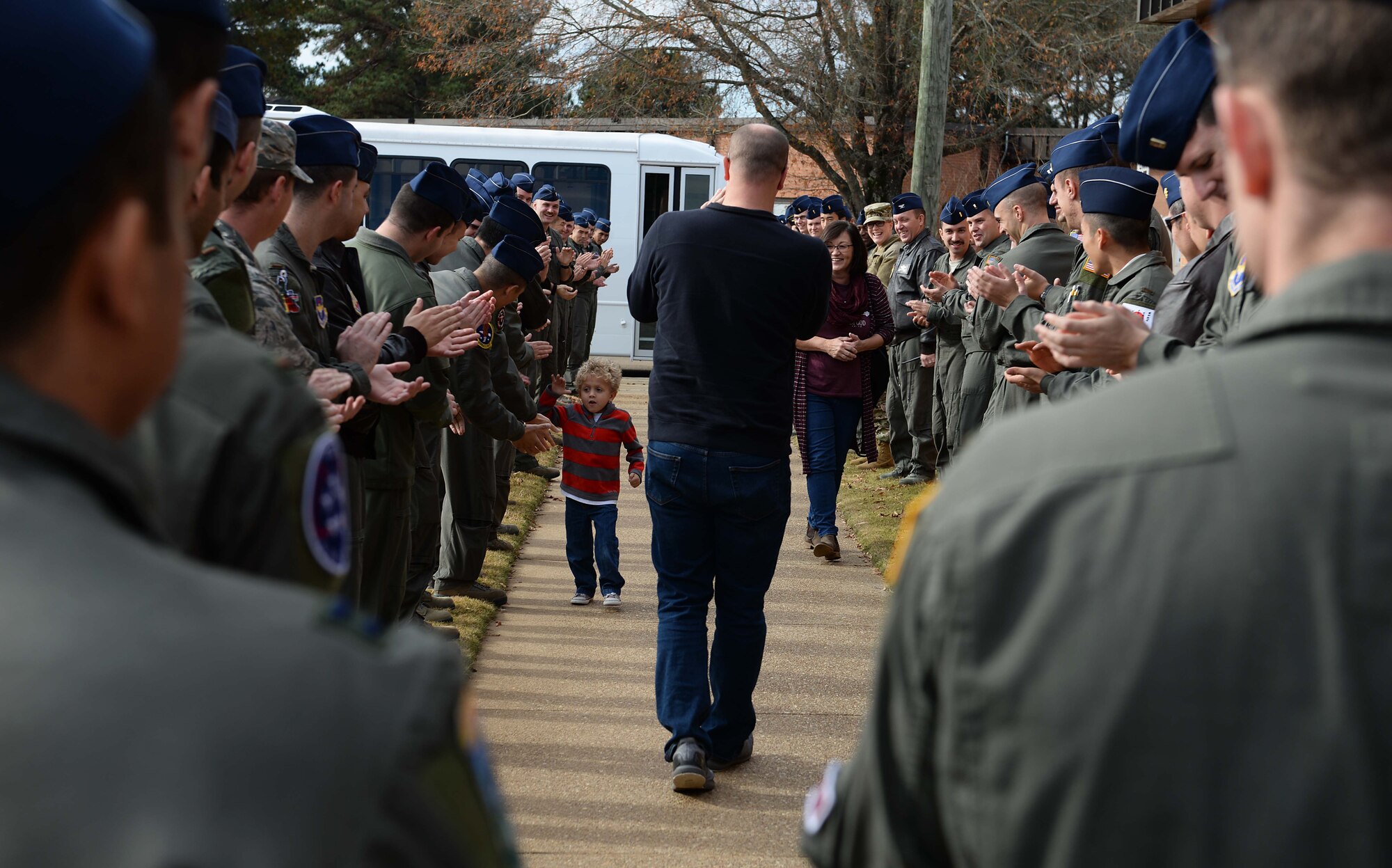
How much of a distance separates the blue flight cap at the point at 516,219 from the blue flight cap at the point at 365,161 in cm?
150

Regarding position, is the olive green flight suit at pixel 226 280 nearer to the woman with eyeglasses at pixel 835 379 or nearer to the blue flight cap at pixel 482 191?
the woman with eyeglasses at pixel 835 379

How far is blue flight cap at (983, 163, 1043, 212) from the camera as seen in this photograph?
7074mm

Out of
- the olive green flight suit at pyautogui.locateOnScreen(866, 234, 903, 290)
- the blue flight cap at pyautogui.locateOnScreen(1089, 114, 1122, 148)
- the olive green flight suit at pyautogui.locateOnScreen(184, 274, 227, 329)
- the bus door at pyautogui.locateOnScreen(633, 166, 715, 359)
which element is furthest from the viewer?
the bus door at pyautogui.locateOnScreen(633, 166, 715, 359)

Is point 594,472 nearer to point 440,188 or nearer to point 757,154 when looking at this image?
point 440,188

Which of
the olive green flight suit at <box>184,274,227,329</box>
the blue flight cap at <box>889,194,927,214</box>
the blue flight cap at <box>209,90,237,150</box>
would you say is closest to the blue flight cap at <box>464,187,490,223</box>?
the blue flight cap at <box>889,194,927,214</box>

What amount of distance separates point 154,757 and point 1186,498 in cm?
85

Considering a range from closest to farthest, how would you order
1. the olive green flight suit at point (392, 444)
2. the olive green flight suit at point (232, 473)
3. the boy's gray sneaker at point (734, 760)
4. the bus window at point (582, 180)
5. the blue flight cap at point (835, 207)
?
1. the olive green flight suit at point (232, 473)
2. the olive green flight suit at point (392, 444)
3. the boy's gray sneaker at point (734, 760)
4. the blue flight cap at point (835, 207)
5. the bus window at point (582, 180)

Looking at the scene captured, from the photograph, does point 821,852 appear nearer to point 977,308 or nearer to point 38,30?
point 38,30

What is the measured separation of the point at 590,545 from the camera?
281 inches

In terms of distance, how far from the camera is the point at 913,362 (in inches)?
426

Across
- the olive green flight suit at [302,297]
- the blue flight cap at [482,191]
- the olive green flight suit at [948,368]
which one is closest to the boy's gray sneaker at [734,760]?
the olive green flight suit at [302,297]

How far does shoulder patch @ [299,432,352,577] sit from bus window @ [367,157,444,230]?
1811 cm

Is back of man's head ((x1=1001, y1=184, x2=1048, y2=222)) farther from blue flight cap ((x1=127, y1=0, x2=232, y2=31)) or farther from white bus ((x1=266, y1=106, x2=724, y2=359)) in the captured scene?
white bus ((x1=266, y1=106, x2=724, y2=359))

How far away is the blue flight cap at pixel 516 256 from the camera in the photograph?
6492 millimetres
